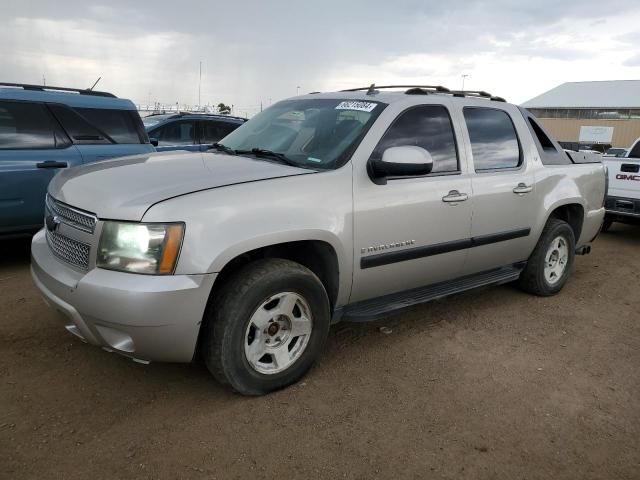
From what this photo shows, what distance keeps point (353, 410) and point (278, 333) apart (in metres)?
0.60

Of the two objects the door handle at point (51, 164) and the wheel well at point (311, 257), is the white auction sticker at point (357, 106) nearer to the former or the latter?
the wheel well at point (311, 257)

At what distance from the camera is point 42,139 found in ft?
16.8

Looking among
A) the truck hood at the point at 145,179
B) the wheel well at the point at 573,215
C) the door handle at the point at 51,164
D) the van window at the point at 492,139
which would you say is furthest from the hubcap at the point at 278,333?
the door handle at the point at 51,164

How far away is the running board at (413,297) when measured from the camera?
3.23m

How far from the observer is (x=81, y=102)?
5.49 m

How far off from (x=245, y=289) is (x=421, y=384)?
4.26 feet

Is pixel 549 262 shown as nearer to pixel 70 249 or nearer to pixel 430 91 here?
pixel 430 91

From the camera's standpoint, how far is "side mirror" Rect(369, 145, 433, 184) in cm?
300

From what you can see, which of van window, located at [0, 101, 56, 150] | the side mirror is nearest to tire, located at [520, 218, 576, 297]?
the side mirror

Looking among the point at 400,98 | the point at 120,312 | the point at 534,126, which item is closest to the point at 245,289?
the point at 120,312

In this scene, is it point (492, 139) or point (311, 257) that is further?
point (492, 139)

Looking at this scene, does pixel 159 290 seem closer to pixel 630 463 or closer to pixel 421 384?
pixel 421 384

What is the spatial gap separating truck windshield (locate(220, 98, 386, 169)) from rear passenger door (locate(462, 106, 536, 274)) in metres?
0.98

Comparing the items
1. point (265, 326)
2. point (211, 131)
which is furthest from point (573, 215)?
point (211, 131)
